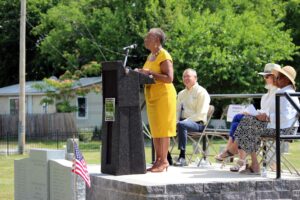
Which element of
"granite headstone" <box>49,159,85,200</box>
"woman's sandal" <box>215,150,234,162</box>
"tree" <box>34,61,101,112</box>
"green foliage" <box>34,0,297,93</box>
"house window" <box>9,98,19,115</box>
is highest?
"green foliage" <box>34,0,297,93</box>

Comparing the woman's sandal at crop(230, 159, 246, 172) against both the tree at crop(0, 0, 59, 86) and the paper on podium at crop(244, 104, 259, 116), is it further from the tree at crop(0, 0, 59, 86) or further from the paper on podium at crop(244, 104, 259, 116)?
the tree at crop(0, 0, 59, 86)

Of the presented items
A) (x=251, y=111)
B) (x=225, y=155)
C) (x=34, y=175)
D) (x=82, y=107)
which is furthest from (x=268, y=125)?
(x=82, y=107)

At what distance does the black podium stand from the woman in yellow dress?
0.98 feet

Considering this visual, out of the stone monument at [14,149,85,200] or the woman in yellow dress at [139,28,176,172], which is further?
the woman in yellow dress at [139,28,176,172]

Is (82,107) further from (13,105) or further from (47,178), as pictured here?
(47,178)

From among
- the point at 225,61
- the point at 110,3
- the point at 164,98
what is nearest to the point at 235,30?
the point at 225,61

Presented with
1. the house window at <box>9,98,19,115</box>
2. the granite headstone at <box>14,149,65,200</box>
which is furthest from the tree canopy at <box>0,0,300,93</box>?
the granite headstone at <box>14,149,65,200</box>

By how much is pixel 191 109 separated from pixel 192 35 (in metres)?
25.7

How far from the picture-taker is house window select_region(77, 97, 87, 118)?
144ft

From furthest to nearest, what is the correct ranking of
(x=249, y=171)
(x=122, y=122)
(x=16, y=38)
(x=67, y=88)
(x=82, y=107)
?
(x=16, y=38)
(x=82, y=107)
(x=67, y=88)
(x=249, y=171)
(x=122, y=122)

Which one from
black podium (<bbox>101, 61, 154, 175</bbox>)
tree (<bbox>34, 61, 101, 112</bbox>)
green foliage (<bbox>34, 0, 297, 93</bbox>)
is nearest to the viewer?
black podium (<bbox>101, 61, 154, 175</bbox>)

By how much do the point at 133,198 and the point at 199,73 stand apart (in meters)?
29.4

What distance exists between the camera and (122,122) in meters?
9.33

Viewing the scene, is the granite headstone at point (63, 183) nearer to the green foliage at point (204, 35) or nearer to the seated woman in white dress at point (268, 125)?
the seated woman in white dress at point (268, 125)
